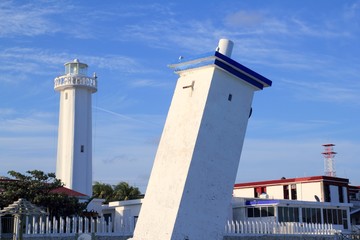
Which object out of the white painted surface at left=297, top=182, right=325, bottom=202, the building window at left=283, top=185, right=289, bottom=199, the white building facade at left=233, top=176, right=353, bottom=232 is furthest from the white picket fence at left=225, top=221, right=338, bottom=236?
the building window at left=283, top=185, right=289, bottom=199

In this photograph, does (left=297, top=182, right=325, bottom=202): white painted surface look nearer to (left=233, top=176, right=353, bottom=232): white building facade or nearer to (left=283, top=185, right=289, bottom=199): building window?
A: (left=233, top=176, right=353, bottom=232): white building facade

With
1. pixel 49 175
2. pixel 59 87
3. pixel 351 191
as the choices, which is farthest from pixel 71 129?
pixel 351 191

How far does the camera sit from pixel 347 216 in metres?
36.6

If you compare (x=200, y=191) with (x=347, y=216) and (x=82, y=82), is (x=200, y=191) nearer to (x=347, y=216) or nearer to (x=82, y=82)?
(x=82, y=82)

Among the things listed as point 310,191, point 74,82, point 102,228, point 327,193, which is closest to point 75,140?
point 74,82

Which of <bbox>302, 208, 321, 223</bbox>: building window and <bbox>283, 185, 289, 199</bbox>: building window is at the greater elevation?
<bbox>283, 185, 289, 199</bbox>: building window

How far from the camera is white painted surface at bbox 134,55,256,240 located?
14359mm

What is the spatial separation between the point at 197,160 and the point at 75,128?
2055 centimetres

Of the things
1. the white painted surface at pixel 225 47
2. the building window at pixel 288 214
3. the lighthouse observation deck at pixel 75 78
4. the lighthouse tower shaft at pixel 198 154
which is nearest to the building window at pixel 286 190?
the building window at pixel 288 214

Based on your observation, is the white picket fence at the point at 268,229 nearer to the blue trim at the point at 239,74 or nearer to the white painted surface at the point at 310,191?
the blue trim at the point at 239,74

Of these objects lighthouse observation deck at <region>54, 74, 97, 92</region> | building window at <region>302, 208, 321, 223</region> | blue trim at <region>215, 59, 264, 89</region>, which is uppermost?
lighthouse observation deck at <region>54, 74, 97, 92</region>

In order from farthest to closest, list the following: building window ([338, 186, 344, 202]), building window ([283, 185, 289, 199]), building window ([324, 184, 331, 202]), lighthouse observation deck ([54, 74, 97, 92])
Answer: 1. building window ([338, 186, 344, 202])
2. building window ([283, 185, 289, 199])
3. building window ([324, 184, 331, 202])
4. lighthouse observation deck ([54, 74, 97, 92])

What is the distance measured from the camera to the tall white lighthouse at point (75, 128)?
110ft

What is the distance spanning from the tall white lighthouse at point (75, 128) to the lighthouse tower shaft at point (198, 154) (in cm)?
1888
